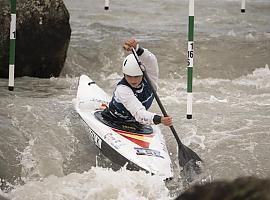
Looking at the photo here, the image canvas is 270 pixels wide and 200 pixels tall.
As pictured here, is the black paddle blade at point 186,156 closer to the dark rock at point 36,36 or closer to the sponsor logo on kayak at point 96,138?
the sponsor logo on kayak at point 96,138

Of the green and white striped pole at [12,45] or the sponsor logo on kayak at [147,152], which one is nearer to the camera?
the sponsor logo on kayak at [147,152]

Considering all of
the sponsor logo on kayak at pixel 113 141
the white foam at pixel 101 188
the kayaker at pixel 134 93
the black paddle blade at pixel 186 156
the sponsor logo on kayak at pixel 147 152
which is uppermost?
the kayaker at pixel 134 93

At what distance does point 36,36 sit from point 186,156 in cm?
341

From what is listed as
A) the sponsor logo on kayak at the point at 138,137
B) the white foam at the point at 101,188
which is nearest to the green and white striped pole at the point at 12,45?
the sponsor logo on kayak at the point at 138,137

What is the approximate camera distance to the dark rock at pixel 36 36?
7.14 meters

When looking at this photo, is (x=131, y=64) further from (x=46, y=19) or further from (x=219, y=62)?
(x=219, y=62)

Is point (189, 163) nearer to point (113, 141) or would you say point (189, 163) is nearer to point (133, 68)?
point (113, 141)

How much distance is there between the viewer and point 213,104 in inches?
257

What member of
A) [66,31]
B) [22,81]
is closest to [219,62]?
[66,31]

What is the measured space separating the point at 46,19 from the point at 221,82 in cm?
245

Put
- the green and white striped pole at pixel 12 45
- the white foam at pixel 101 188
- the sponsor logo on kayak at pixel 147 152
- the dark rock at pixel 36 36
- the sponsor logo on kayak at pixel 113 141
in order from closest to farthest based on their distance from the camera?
the white foam at pixel 101 188 → the sponsor logo on kayak at pixel 147 152 → the sponsor logo on kayak at pixel 113 141 → the green and white striped pole at pixel 12 45 → the dark rock at pixel 36 36

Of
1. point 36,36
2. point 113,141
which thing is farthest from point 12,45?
point 113,141

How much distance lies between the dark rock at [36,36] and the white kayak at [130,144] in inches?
87.9

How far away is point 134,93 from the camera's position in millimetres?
4898
